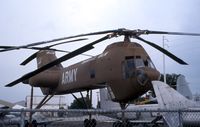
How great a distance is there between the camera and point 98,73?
15.7 metres

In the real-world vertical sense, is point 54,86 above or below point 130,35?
below

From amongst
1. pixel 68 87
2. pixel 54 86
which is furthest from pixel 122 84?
pixel 54 86

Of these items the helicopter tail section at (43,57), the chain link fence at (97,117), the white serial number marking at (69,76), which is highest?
the helicopter tail section at (43,57)

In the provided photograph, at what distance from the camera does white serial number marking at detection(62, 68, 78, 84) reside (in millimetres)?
17680

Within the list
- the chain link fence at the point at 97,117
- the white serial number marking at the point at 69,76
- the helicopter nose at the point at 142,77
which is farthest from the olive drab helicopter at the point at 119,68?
the chain link fence at the point at 97,117

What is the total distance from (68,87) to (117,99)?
12.7 ft

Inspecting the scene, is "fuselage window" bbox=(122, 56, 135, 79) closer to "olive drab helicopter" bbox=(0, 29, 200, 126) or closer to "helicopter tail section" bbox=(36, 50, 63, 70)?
Answer: "olive drab helicopter" bbox=(0, 29, 200, 126)

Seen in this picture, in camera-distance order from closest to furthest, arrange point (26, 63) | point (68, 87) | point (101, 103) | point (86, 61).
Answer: point (86, 61) → point (68, 87) → point (26, 63) → point (101, 103)

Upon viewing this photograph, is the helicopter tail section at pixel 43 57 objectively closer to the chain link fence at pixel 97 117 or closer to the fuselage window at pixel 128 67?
the chain link fence at pixel 97 117

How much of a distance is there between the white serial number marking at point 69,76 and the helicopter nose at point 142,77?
4360 millimetres

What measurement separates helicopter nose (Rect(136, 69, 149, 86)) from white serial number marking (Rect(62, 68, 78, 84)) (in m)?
4.36

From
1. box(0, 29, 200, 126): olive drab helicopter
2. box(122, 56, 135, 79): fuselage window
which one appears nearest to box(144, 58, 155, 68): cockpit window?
box(0, 29, 200, 126): olive drab helicopter

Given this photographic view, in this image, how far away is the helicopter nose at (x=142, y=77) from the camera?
1388 cm

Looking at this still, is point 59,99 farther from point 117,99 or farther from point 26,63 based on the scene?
point 117,99
